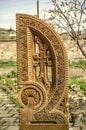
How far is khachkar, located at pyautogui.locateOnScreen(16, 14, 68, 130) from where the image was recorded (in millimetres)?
5285

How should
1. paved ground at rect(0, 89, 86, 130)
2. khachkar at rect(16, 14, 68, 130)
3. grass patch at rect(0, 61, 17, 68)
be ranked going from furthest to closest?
1. grass patch at rect(0, 61, 17, 68)
2. paved ground at rect(0, 89, 86, 130)
3. khachkar at rect(16, 14, 68, 130)

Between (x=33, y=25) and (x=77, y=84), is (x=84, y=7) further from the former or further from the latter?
(x=77, y=84)

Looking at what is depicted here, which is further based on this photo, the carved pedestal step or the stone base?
the carved pedestal step

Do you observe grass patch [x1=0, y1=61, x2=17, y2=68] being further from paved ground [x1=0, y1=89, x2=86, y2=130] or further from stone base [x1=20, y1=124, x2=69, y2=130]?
stone base [x1=20, y1=124, x2=69, y2=130]

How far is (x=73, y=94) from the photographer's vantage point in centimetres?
1045

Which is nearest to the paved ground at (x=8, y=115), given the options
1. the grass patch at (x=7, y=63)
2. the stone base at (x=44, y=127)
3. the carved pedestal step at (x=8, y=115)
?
the carved pedestal step at (x=8, y=115)

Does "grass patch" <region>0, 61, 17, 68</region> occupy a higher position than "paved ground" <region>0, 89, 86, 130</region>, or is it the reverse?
"grass patch" <region>0, 61, 17, 68</region>

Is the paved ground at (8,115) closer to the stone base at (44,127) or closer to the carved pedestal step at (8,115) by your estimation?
the carved pedestal step at (8,115)

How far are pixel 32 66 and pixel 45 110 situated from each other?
70 cm

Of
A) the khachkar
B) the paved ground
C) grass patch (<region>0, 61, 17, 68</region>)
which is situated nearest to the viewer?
the khachkar

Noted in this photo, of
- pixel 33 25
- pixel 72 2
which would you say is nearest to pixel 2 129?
pixel 33 25

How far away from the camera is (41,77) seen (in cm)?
537

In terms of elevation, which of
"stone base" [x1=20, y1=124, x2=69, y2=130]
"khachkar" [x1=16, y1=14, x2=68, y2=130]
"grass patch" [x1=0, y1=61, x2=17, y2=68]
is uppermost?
"grass patch" [x1=0, y1=61, x2=17, y2=68]

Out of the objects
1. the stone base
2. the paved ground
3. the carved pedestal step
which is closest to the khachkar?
the stone base
